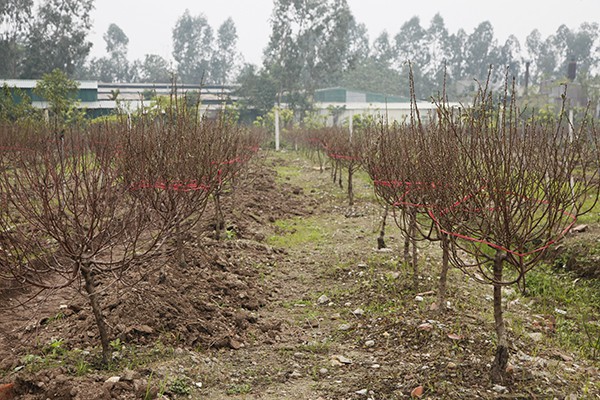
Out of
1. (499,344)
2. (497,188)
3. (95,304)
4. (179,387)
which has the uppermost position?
(497,188)

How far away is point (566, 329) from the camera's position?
20.8 feet

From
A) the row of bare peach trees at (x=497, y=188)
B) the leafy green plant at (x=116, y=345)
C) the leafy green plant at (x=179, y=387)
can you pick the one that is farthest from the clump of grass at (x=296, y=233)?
the leafy green plant at (x=179, y=387)

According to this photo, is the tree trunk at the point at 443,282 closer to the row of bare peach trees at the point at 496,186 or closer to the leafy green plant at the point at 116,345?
the row of bare peach trees at the point at 496,186

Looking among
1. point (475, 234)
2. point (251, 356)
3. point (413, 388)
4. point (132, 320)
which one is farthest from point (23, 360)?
point (475, 234)

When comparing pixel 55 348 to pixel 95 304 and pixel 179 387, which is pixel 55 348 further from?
pixel 179 387

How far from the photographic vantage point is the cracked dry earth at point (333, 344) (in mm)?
4426

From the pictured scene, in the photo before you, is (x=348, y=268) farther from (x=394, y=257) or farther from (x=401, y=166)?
(x=401, y=166)

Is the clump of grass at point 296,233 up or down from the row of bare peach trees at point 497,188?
down

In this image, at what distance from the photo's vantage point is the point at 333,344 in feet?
18.8

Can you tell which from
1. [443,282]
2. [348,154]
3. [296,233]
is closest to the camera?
[443,282]

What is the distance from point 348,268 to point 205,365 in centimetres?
354

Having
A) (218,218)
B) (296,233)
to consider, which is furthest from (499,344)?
(296,233)

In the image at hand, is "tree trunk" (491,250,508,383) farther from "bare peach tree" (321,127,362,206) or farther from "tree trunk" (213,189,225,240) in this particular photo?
"bare peach tree" (321,127,362,206)

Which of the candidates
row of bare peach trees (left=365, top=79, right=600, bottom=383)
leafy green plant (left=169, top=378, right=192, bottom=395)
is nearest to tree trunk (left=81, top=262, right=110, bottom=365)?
leafy green plant (left=169, top=378, right=192, bottom=395)
